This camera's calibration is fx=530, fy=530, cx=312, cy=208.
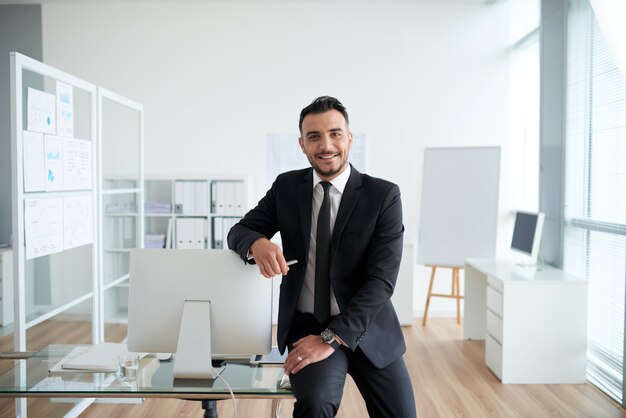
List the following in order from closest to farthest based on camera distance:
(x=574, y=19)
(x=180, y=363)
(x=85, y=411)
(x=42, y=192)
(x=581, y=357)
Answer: (x=180, y=363)
(x=42, y=192)
(x=85, y=411)
(x=581, y=357)
(x=574, y=19)

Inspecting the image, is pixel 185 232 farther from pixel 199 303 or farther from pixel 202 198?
pixel 199 303

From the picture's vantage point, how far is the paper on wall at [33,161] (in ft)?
8.50

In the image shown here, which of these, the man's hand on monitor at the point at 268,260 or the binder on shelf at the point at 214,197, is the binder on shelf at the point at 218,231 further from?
the man's hand on monitor at the point at 268,260

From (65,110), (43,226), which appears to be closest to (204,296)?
(43,226)

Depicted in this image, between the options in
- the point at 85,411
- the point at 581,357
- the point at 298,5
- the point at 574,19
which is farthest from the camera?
the point at 298,5

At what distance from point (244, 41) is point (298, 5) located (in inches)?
25.5

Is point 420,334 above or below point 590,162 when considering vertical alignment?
below

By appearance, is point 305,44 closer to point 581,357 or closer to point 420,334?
point 420,334

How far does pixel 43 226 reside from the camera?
275cm

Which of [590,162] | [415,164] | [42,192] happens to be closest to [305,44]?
[415,164]

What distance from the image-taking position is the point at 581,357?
11.6 feet

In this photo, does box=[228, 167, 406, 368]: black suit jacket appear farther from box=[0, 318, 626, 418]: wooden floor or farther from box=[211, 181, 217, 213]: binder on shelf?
box=[211, 181, 217, 213]: binder on shelf

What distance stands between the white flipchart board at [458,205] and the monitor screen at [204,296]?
352cm

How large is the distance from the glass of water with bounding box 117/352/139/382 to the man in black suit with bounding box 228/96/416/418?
515 millimetres
